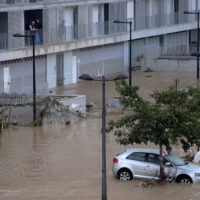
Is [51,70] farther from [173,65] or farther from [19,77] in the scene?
[173,65]

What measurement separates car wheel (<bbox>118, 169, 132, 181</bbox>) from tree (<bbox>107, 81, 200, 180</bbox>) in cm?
97

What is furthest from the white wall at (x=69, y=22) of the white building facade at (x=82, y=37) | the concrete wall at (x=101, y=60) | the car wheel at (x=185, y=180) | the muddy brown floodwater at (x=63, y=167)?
the car wheel at (x=185, y=180)

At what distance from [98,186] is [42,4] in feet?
81.7

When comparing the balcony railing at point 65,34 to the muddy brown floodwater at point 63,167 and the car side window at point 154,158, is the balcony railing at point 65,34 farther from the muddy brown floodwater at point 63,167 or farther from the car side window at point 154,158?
the car side window at point 154,158

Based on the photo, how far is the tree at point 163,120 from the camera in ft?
65.7

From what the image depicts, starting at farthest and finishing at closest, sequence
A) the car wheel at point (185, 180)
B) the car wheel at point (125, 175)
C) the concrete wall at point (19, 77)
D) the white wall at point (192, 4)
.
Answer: the white wall at point (192, 4), the concrete wall at point (19, 77), the car wheel at point (125, 175), the car wheel at point (185, 180)

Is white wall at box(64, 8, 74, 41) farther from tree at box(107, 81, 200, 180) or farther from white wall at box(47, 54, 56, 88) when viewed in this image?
tree at box(107, 81, 200, 180)

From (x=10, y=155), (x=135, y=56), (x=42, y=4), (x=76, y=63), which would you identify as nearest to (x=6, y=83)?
(x=42, y=4)

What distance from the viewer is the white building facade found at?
40.7 meters

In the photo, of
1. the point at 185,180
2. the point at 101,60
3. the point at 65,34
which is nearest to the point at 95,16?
the point at 101,60

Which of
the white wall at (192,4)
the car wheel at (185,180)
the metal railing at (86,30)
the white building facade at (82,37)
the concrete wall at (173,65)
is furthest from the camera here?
the white wall at (192,4)

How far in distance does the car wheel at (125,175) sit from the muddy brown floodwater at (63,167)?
0.23 metres

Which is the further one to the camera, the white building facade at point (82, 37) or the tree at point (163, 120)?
the white building facade at point (82, 37)

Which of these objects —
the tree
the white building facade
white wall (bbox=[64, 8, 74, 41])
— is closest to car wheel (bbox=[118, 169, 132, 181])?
the tree
